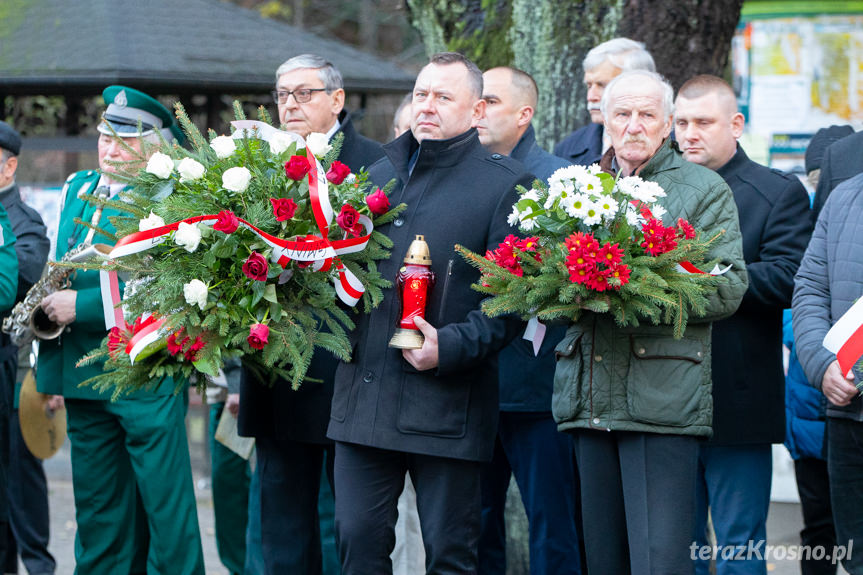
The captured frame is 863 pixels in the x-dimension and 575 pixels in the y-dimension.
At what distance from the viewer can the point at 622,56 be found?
600 centimetres

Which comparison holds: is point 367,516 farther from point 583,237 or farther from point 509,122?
point 509,122

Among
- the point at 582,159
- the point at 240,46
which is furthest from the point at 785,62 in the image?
the point at 240,46

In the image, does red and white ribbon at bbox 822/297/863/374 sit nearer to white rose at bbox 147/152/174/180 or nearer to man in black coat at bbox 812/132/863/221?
man in black coat at bbox 812/132/863/221

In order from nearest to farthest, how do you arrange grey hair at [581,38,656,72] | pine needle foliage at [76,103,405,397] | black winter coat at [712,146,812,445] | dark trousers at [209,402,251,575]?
1. pine needle foliage at [76,103,405,397]
2. black winter coat at [712,146,812,445]
3. grey hair at [581,38,656,72]
4. dark trousers at [209,402,251,575]

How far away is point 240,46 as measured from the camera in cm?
1021

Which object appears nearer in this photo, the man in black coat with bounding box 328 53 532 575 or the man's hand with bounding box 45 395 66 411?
the man in black coat with bounding box 328 53 532 575

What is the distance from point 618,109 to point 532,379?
4.44 ft

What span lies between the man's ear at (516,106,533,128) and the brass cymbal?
9.52ft

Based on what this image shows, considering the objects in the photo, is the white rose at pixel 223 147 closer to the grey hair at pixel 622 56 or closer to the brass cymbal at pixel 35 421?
the grey hair at pixel 622 56

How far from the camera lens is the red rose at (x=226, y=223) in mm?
4234

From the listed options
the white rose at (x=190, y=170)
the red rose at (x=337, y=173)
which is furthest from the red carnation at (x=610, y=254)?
the white rose at (x=190, y=170)

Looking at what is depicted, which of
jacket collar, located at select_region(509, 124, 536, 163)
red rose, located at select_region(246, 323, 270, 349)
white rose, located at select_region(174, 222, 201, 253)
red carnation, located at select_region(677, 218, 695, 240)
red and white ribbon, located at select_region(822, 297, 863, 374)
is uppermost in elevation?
jacket collar, located at select_region(509, 124, 536, 163)

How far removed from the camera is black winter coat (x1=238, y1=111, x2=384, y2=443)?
5188 mm

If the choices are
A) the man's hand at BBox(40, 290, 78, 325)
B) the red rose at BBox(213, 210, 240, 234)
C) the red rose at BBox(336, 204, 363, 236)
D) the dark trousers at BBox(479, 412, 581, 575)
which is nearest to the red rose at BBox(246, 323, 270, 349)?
the red rose at BBox(213, 210, 240, 234)
